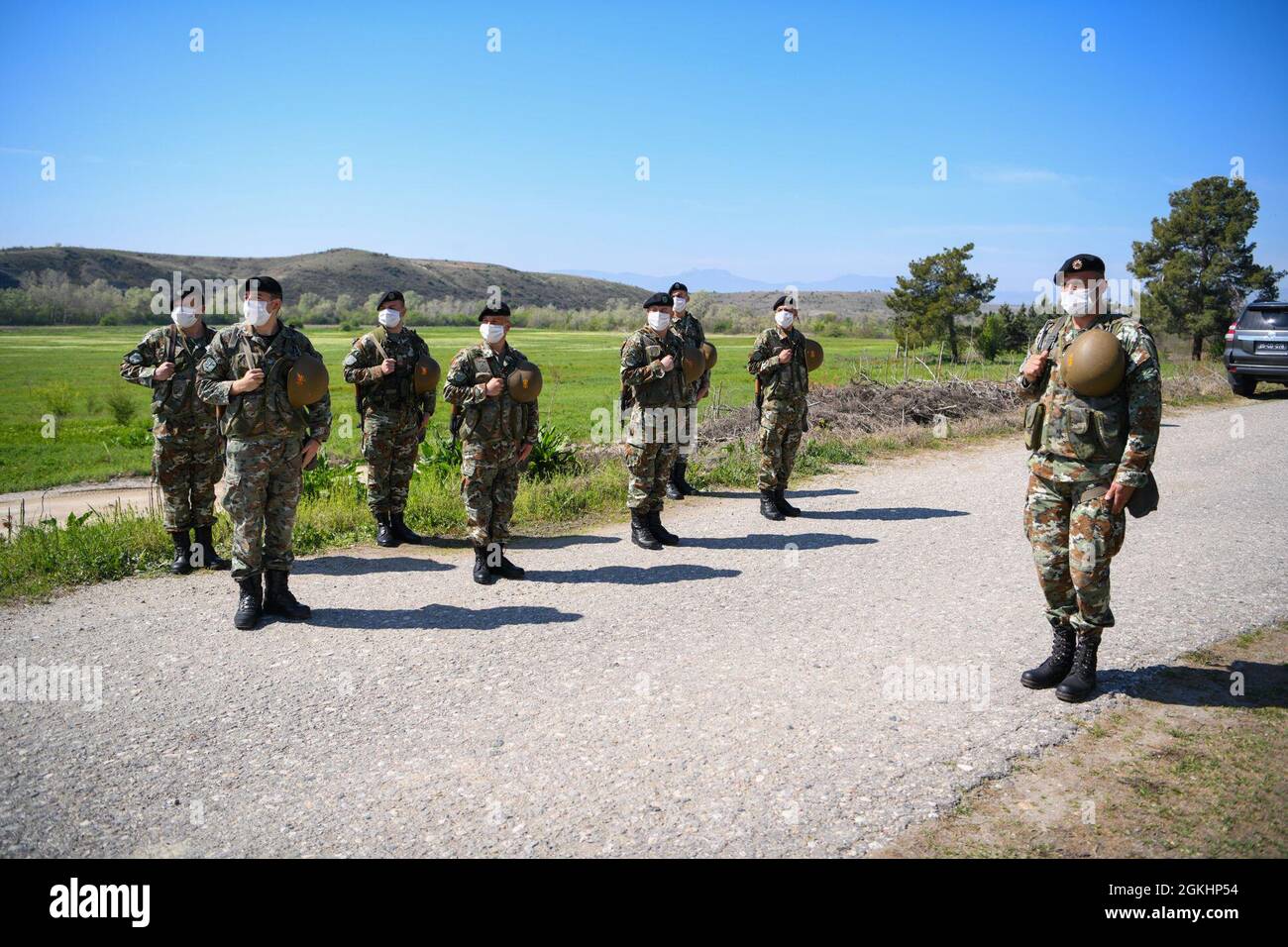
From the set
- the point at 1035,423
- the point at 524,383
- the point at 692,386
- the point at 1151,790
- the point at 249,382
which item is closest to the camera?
the point at 1151,790

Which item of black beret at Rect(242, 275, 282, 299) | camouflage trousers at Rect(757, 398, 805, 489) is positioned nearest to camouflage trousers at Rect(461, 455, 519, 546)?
black beret at Rect(242, 275, 282, 299)

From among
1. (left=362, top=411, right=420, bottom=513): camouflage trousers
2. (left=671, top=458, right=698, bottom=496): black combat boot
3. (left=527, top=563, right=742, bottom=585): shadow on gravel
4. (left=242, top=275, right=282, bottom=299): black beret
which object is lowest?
(left=527, top=563, right=742, bottom=585): shadow on gravel

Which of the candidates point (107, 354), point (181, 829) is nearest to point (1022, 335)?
point (181, 829)

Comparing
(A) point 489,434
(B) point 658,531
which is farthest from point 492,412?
(B) point 658,531

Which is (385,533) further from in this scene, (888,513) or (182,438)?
Result: (888,513)

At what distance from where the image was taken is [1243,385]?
22094 mm

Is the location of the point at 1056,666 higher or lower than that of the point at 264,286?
lower

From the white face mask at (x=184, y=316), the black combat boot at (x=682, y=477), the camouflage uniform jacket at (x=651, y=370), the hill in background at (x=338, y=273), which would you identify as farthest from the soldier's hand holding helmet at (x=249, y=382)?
the hill in background at (x=338, y=273)

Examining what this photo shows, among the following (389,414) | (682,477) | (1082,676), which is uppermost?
(389,414)

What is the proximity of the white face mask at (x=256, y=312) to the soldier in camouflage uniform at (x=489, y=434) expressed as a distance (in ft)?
5.21

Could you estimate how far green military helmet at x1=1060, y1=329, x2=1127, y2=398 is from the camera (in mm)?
4895

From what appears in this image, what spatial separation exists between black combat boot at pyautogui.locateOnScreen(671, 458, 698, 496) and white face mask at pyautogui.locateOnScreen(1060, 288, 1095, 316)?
664 centimetres

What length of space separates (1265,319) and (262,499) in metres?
23.1

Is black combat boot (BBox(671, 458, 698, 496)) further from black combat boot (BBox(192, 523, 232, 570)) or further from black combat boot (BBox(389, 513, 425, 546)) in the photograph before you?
black combat boot (BBox(192, 523, 232, 570))
